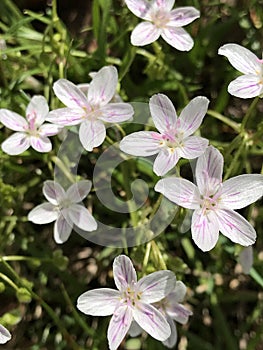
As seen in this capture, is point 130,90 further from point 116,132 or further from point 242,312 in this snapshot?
point 242,312

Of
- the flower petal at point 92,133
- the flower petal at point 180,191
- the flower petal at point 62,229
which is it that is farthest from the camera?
the flower petal at point 62,229

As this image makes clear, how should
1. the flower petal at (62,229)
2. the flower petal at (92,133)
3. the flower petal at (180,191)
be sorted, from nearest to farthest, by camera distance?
the flower petal at (180,191) → the flower petal at (92,133) → the flower petal at (62,229)

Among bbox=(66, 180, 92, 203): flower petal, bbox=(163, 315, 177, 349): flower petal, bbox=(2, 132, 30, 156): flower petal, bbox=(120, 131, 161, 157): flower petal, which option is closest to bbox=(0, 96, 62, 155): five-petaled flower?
bbox=(2, 132, 30, 156): flower petal

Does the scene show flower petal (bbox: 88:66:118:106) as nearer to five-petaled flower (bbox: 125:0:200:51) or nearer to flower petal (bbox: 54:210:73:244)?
five-petaled flower (bbox: 125:0:200:51)

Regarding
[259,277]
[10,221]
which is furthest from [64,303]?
[259,277]

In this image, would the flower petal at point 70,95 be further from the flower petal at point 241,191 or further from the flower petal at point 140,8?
the flower petal at point 241,191

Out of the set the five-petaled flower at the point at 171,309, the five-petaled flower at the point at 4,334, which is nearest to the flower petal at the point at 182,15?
the five-petaled flower at the point at 171,309
